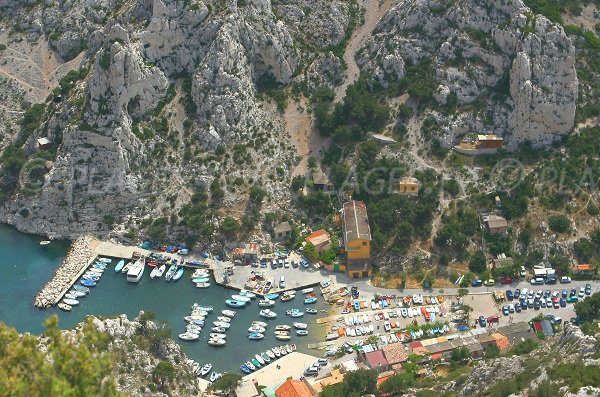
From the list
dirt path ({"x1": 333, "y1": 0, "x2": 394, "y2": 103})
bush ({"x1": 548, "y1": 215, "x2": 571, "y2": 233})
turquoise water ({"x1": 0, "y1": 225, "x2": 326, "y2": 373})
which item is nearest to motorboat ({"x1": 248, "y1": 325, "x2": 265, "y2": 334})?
turquoise water ({"x1": 0, "y1": 225, "x2": 326, "y2": 373})

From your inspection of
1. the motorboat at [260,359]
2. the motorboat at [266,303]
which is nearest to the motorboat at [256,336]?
the motorboat at [260,359]

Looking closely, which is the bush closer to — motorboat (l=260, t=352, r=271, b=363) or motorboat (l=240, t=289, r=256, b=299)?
motorboat (l=240, t=289, r=256, b=299)

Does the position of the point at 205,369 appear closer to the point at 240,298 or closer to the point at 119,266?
the point at 240,298

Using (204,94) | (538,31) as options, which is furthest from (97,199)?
(538,31)

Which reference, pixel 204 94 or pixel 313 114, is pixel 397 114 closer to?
pixel 313 114

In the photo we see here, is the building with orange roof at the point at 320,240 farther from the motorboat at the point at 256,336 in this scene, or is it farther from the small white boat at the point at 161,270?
the small white boat at the point at 161,270
